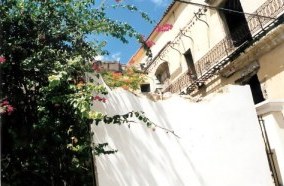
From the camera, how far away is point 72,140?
18.5 ft

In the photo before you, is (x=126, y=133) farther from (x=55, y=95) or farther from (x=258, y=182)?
(x=258, y=182)

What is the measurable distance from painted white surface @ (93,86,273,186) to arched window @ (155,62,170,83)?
49.8ft

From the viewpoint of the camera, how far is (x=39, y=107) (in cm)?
546

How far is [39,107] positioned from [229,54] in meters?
11.6

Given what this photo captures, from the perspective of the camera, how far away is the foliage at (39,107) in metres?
5.52

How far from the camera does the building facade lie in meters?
7.17

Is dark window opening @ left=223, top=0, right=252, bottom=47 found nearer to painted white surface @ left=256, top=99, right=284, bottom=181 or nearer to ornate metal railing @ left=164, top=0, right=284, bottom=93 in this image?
ornate metal railing @ left=164, top=0, right=284, bottom=93

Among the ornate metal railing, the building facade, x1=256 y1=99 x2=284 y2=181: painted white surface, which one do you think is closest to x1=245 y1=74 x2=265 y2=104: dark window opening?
the building facade

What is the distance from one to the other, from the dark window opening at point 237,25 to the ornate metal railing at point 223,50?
0.07 metres

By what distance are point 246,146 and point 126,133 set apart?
2284 mm

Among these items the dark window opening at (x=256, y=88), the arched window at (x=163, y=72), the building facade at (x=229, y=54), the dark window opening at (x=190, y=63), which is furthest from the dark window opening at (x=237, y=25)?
the arched window at (x=163, y=72)

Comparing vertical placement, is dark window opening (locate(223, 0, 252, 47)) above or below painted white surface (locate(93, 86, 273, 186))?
above

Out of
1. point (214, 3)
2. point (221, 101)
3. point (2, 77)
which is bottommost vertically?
point (221, 101)

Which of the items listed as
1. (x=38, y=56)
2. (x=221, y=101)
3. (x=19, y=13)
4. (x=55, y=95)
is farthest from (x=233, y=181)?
(x=19, y=13)
